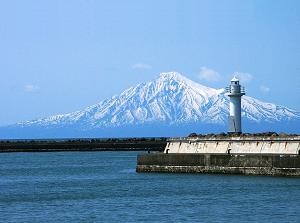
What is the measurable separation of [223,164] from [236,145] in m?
1.67

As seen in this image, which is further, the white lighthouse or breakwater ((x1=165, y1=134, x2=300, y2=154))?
the white lighthouse

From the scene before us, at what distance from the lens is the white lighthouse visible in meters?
64.6

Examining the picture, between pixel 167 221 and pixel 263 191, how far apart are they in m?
9.99

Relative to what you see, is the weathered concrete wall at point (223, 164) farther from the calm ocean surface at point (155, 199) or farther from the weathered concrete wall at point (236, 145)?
the weathered concrete wall at point (236, 145)

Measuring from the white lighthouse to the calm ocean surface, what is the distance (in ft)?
33.0

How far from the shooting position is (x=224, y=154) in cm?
5347

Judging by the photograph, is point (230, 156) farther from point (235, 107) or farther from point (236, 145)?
point (235, 107)

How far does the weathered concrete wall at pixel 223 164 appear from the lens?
48.6 meters

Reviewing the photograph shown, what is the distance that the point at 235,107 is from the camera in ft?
214

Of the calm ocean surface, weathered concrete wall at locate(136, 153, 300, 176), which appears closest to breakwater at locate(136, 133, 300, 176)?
weathered concrete wall at locate(136, 153, 300, 176)

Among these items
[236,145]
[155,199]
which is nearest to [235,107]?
[236,145]

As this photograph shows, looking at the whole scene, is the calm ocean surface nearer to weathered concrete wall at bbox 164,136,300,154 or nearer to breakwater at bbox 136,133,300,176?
breakwater at bbox 136,133,300,176

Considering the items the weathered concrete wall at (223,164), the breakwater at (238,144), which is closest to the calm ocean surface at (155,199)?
the weathered concrete wall at (223,164)

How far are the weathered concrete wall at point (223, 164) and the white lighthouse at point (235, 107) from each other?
817cm
